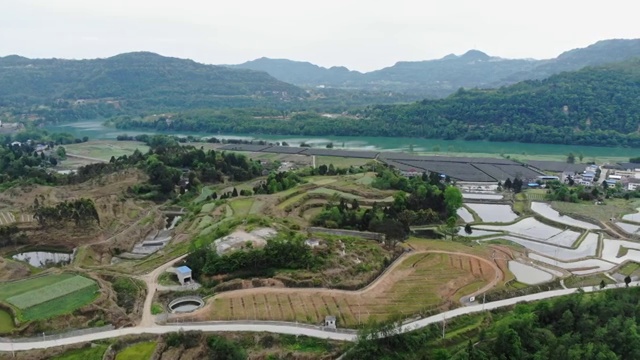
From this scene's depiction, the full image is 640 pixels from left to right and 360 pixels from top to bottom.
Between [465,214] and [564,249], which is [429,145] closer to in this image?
[465,214]

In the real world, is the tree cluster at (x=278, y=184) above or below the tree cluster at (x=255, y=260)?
above

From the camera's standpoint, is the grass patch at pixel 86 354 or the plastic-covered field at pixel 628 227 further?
the plastic-covered field at pixel 628 227

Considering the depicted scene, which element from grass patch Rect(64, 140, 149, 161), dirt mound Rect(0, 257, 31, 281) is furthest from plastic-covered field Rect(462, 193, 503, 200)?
grass patch Rect(64, 140, 149, 161)

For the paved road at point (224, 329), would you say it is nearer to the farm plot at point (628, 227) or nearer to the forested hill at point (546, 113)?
the farm plot at point (628, 227)

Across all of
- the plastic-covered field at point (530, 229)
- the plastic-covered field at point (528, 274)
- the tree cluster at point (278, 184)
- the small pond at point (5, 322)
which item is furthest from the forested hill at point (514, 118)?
the small pond at point (5, 322)

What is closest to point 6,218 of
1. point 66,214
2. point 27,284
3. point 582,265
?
point 66,214

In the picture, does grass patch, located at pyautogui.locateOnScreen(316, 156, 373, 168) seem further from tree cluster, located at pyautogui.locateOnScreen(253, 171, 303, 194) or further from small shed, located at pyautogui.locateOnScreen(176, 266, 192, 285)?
small shed, located at pyautogui.locateOnScreen(176, 266, 192, 285)
